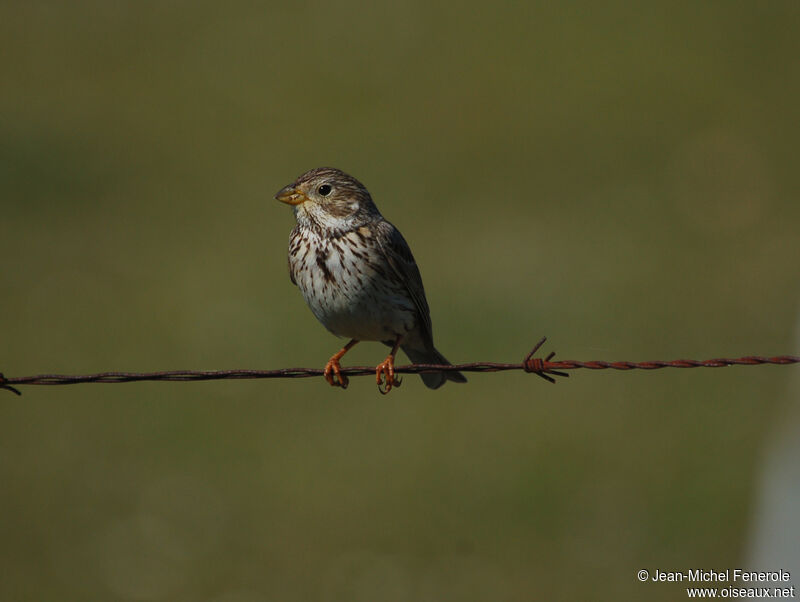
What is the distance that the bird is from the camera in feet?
24.6

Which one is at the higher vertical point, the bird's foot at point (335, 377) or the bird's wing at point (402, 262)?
the bird's wing at point (402, 262)

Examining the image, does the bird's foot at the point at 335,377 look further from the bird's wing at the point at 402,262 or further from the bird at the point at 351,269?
the bird's wing at the point at 402,262

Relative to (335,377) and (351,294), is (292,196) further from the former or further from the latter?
(335,377)

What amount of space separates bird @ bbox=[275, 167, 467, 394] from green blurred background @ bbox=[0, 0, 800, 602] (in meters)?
2.99

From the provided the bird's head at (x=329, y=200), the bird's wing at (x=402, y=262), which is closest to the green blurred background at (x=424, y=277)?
the bird's wing at (x=402, y=262)

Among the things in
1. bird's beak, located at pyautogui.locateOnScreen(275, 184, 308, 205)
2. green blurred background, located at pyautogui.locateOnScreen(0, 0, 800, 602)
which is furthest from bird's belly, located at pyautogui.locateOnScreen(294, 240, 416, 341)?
green blurred background, located at pyautogui.locateOnScreen(0, 0, 800, 602)

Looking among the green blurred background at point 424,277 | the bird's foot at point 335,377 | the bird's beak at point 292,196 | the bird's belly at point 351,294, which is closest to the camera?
the bird's foot at point 335,377

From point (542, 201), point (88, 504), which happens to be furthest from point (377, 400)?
point (542, 201)

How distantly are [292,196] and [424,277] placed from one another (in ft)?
27.3

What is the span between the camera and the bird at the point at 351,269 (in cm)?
751

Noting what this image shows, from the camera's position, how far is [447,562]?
10227 millimetres

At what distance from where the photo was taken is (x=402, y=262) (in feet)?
25.5

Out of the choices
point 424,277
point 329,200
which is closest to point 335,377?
point 329,200

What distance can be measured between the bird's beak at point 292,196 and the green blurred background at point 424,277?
3459mm
